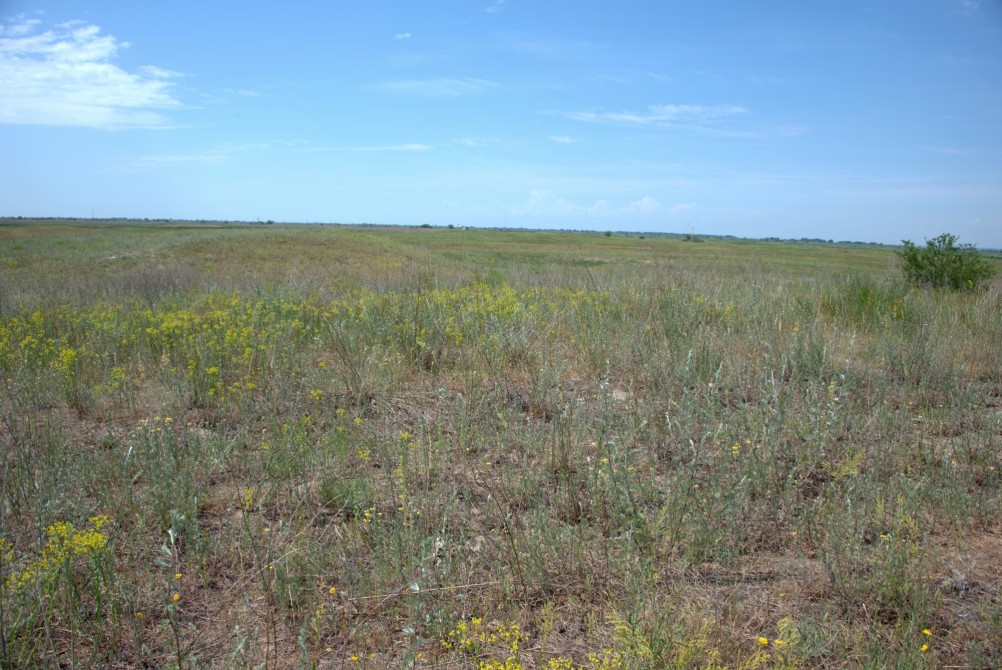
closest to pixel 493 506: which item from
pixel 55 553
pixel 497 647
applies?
pixel 497 647

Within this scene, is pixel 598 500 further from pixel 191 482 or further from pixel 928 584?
pixel 191 482

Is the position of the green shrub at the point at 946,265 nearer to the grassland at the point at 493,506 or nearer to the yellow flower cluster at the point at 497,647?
the grassland at the point at 493,506

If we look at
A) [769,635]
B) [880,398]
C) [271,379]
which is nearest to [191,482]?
[271,379]

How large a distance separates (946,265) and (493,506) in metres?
11.7

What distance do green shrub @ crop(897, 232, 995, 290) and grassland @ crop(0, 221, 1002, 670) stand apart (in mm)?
5951

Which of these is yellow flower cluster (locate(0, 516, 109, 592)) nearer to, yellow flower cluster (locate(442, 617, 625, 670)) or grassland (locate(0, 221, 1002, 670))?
grassland (locate(0, 221, 1002, 670))

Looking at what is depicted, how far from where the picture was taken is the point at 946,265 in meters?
11.1

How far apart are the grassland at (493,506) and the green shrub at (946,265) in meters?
5.95

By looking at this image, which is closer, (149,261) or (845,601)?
(845,601)

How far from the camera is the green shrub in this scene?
1083cm

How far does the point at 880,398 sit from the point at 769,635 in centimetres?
307

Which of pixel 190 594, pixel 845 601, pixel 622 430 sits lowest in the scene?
pixel 190 594

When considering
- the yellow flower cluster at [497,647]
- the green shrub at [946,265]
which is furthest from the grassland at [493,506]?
the green shrub at [946,265]

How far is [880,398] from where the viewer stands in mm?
4637
